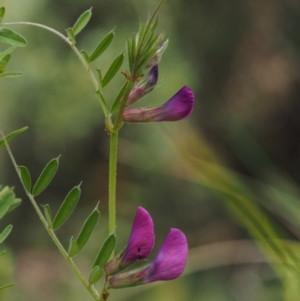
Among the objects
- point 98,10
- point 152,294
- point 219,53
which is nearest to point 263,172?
point 152,294

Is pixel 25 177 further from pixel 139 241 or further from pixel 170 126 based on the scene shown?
pixel 170 126

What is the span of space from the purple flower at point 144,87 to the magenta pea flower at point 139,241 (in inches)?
3.5

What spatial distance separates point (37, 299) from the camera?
114 inches

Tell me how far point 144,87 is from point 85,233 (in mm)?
116

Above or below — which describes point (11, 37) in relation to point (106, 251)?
above

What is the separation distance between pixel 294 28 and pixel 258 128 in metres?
0.59

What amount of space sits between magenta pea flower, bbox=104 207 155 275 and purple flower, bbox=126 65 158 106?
9cm

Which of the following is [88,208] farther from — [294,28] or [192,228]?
[294,28]

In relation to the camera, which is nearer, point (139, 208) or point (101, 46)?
point (139, 208)

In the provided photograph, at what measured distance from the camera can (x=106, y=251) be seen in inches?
15.1

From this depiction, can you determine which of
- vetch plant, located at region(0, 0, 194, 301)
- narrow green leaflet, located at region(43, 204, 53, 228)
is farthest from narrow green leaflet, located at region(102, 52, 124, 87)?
narrow green leaflet, located at region(43, 204, 53, 228)

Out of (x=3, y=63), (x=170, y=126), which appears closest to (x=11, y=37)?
(x=3, y=63)

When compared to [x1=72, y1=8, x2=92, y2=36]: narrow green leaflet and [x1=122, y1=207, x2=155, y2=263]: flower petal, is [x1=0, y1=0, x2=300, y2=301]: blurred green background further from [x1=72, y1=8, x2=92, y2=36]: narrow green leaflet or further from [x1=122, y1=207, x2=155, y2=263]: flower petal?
[x1=122, y1=207, x2=155, y2=263]: flower petal

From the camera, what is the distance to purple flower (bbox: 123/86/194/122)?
0.41m
